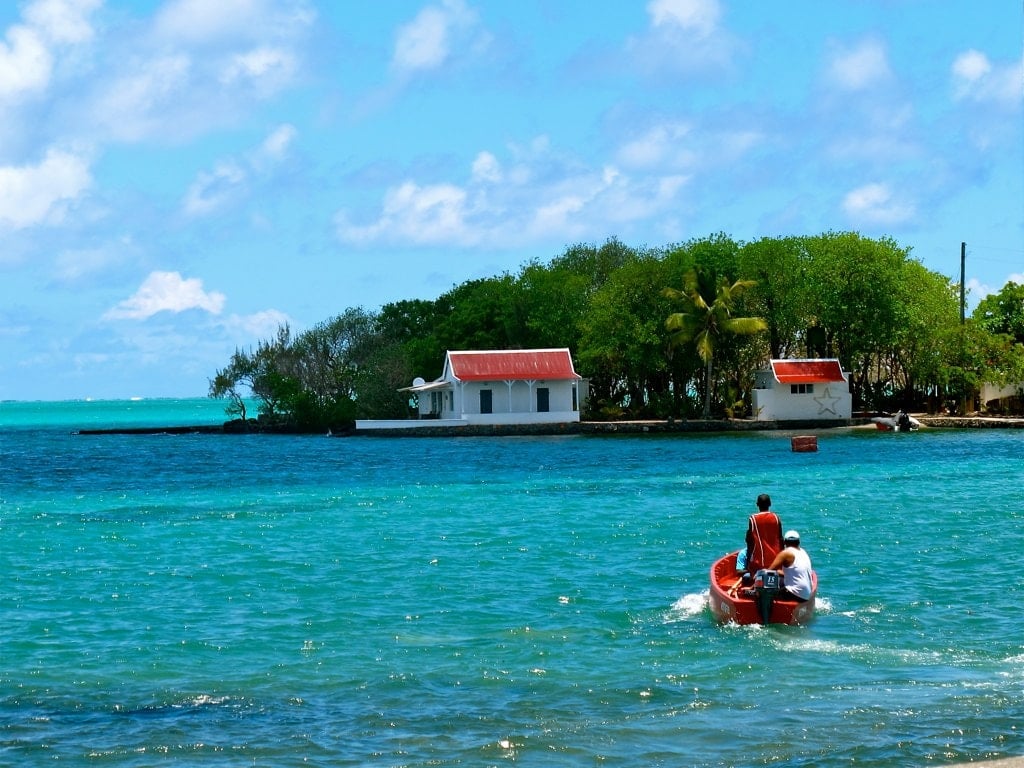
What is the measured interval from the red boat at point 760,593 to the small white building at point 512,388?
5278 centimetres

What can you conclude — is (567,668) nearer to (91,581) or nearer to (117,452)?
(91,581)

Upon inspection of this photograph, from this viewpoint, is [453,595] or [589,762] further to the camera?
[453,595]

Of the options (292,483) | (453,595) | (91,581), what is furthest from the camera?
(292,483)

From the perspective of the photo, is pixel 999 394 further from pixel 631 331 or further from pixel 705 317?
pixel 631 331

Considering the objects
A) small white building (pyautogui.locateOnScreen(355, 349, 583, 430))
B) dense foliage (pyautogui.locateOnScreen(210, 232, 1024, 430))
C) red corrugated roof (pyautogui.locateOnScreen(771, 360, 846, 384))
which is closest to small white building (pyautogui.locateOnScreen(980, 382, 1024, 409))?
dense foliage (pyautogui.locateOnScreen(210, 232, 1024, 430))

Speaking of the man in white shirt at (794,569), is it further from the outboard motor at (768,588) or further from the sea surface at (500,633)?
the sea surface at (500,633)

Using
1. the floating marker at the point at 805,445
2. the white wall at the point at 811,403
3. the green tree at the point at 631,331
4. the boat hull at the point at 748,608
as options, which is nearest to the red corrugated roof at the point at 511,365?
the green tree at the point at 631,331

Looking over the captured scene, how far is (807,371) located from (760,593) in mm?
55012

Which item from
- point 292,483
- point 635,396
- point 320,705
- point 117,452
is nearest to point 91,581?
point 320,705

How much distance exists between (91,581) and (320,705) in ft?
32.5

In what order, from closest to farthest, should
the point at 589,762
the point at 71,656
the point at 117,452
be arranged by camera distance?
the point at 589,762, the point at 71,656, the point at 117,452

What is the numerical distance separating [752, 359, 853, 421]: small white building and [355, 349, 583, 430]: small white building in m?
11.1

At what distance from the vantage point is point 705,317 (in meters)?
68.4

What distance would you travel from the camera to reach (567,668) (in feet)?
47.8
